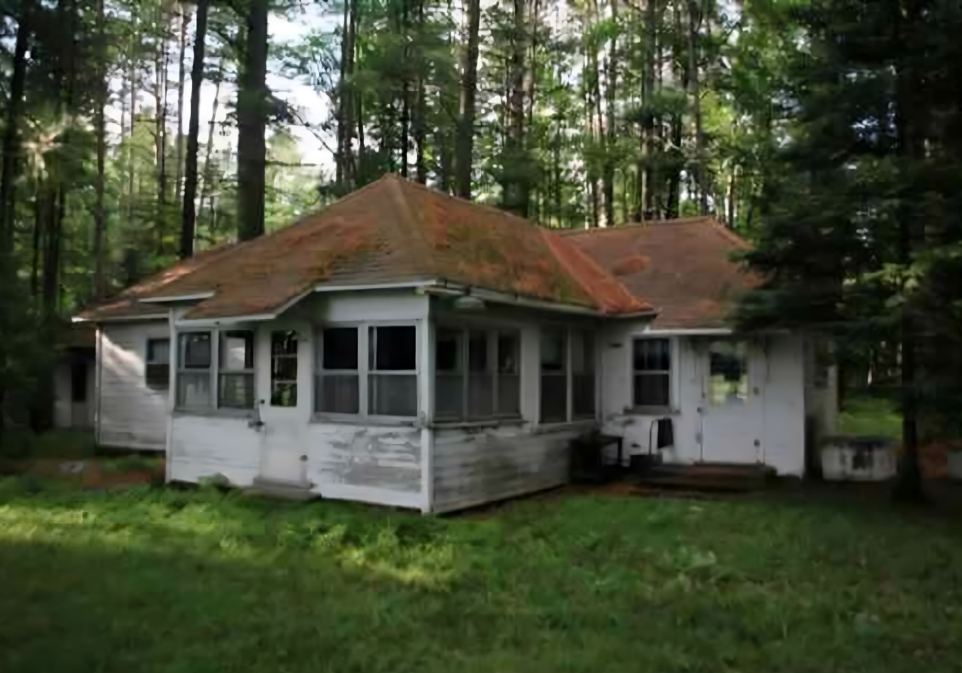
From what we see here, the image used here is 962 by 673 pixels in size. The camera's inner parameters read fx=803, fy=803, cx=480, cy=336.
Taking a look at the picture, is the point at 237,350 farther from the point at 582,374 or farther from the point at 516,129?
the point at 516,129

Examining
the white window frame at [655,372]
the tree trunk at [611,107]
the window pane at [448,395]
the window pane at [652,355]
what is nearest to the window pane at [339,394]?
the window pane at [448,395]

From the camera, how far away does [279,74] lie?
2475 centimetres

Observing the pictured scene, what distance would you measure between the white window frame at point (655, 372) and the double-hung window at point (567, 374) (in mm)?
653

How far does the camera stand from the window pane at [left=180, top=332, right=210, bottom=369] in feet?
39.2

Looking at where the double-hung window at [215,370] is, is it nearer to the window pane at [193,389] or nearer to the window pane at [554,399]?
the window pane at [193,389]

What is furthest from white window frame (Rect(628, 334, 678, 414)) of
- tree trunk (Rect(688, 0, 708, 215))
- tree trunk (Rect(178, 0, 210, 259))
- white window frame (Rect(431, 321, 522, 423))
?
tree trunk (Rect(688, 0, 708, 215))

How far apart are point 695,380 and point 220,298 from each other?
24.6ft

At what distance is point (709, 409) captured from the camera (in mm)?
12992

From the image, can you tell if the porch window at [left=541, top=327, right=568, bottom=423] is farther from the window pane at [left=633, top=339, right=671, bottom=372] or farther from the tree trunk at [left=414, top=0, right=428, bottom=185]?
the tree trunk at [left=414, top=0, right=428, bottom=185]

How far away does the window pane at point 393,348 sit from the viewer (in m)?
9.77

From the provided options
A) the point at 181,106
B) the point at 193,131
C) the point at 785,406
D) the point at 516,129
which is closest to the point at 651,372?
the point at 785,406

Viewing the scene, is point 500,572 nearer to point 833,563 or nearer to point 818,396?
point 833,563

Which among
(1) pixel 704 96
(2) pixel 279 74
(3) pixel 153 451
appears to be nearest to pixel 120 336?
(3) pixel 153 451

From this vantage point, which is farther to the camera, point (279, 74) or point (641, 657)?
point (279, 74)
